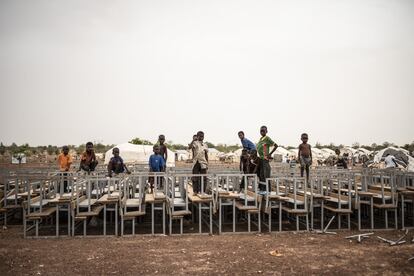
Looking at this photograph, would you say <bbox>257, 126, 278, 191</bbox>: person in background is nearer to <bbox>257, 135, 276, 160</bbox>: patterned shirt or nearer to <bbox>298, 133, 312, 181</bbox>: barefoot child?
<bbox>257, 135, 276, 160</bbox>: patterned shirt

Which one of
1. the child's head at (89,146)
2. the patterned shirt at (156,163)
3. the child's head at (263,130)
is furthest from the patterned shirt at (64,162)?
the child's head at (263,130)

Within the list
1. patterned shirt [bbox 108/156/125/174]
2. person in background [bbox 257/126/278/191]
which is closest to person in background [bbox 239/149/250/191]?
person in background [bbox 257/126/278/191]

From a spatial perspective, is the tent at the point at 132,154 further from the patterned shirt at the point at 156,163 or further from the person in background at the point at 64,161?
the patterned shirt at the point at 156,163

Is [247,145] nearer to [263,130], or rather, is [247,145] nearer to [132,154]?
[263,130]

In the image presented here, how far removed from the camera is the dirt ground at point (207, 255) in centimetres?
671

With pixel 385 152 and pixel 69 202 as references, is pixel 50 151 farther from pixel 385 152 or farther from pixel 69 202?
pixel 69 202

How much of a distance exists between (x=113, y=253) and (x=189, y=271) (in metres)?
2.18

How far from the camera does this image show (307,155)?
504 inches

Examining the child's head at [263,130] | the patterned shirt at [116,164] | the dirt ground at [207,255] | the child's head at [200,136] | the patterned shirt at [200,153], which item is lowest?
the dirt ground at [207,255]

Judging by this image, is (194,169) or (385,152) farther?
(385,152)

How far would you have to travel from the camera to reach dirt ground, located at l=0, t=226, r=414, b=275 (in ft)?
22.0

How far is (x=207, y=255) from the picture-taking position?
25.4 feet

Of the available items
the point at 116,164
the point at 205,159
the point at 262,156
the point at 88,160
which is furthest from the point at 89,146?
the point at 262,156

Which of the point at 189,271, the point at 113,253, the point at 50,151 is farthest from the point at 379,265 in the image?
the point at 50,151
